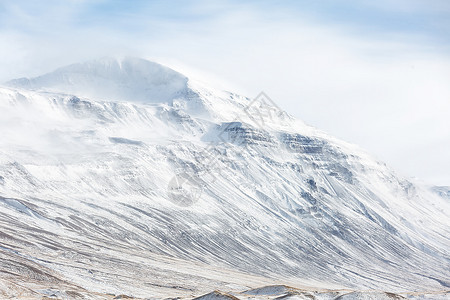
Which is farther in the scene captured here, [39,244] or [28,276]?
[39,244]

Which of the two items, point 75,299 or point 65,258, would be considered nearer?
point 75,299

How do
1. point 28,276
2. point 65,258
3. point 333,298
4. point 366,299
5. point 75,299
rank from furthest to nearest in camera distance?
1. point 65,258
2. point 28,276
3. point 75,299
4. point 333,298
5. point 366,299

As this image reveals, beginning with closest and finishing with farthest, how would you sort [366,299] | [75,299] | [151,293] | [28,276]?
[366,299], [75,299], [28,276], [151,293]

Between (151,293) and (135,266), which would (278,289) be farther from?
(135,266)

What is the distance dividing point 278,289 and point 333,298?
11.5m

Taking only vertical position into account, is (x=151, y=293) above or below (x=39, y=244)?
above

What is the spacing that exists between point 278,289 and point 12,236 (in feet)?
425

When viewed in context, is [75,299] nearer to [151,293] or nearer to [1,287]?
[1,287]

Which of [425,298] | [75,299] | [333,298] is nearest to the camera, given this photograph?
[333,298]

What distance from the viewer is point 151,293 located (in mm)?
163250

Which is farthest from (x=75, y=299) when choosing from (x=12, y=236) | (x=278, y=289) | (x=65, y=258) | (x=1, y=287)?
(x=12, y=236)

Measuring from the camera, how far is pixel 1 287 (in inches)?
4264

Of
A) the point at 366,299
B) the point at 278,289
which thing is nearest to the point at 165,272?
the point at 278,289

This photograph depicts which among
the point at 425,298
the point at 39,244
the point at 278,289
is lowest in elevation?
the point at 39,244
